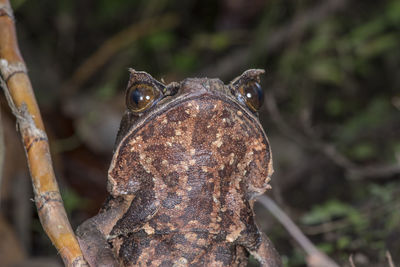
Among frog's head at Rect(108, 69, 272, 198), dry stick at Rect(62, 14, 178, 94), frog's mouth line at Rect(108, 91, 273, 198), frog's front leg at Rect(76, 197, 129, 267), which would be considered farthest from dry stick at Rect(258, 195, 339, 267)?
dry stick at Rect(62, 14, 178, 94)

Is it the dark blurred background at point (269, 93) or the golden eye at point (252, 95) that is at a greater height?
the dark blurred background at point (269, 93)

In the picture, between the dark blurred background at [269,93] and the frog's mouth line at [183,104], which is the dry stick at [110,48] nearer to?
the dark blurred background at [269,93]

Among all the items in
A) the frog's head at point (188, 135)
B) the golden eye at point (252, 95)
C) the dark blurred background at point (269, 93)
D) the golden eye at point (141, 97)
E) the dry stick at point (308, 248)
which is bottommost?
the dry stick at point (308, 248)

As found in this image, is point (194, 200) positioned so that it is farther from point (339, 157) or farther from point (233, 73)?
point (233, 73)

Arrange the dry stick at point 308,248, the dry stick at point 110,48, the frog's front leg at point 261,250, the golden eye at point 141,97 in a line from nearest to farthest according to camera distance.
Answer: the dry stick at point 308,248
the golden eye at point 141,97
the frog's front leg at point 261,250
the dry stick at point 110,48

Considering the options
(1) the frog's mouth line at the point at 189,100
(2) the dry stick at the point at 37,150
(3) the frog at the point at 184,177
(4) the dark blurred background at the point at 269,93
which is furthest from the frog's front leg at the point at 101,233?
(4) the dark blurred background at the point at 269,93

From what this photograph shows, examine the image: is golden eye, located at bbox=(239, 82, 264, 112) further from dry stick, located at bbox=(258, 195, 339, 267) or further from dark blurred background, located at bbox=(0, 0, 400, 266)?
dark blurred background, located at bbox=(0, 0, 400, 266)
